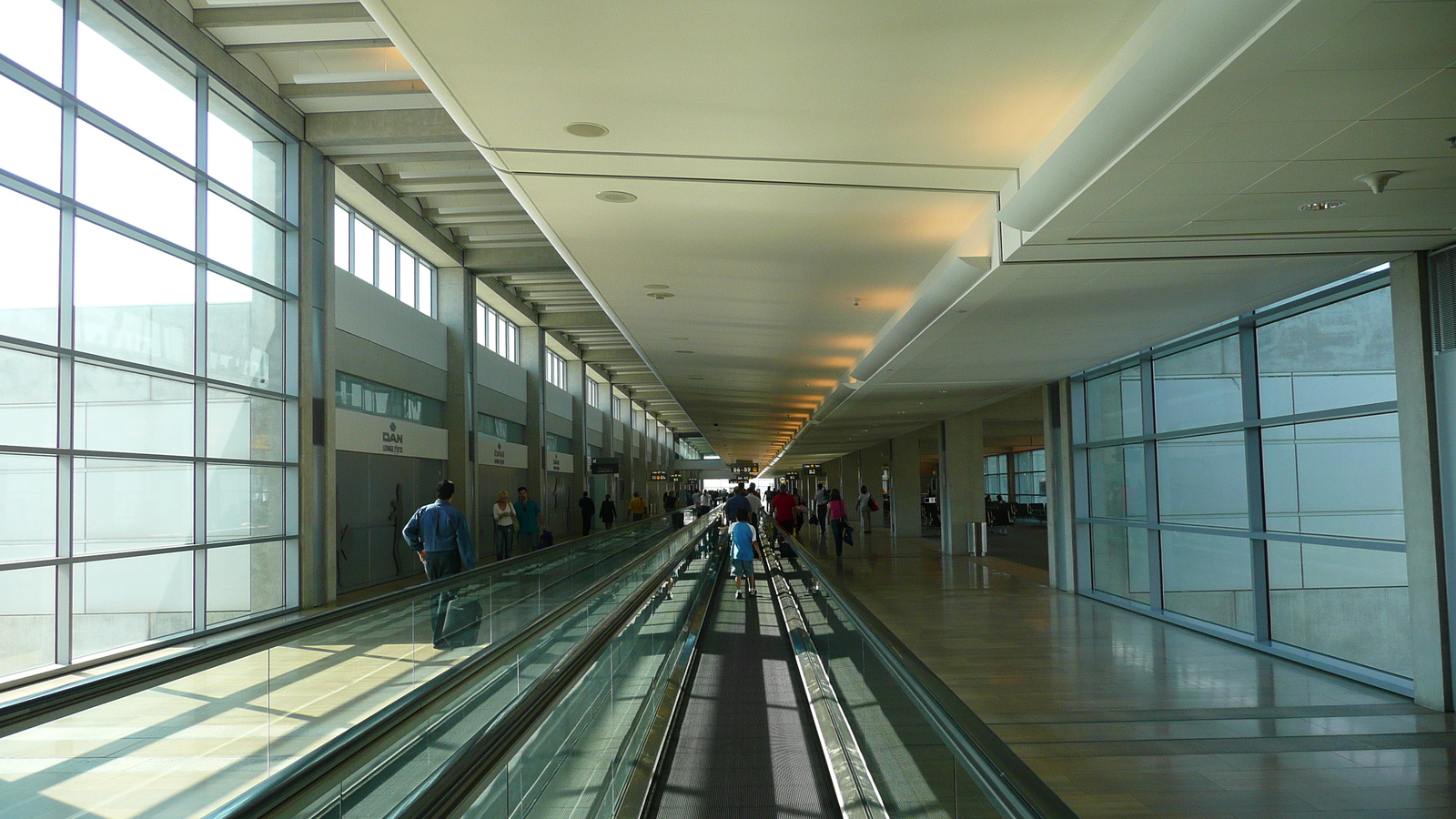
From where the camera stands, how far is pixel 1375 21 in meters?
2.97

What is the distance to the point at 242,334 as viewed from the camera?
12406mm

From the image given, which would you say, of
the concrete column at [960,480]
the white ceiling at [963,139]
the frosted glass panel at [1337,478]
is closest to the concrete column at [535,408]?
the concrete column at [960,480]

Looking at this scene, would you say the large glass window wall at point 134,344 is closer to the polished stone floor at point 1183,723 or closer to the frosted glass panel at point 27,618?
the frosted glass panel at point 27,618

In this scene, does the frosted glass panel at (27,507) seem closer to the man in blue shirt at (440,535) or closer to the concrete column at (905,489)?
the man in blue shirt at (440,535)

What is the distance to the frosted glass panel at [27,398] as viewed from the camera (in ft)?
27.6

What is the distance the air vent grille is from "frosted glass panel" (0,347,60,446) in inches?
457

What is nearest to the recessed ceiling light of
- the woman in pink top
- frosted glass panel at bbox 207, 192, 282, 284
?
frosted glass panel at bbox 207, 192, 282, 284

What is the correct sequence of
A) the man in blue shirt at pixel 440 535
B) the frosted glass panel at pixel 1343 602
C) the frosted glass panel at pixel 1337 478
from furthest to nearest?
the man in blue shirt at pixel 440 535
the frosted glass panel at pixel 1337 478
the frosted glass panel at pixel 1343 602

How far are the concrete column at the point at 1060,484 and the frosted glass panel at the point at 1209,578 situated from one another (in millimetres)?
2726

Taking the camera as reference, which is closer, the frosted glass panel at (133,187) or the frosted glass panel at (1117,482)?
the frosted glass panel at (133,187)

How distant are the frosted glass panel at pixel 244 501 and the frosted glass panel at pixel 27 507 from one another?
2701mm

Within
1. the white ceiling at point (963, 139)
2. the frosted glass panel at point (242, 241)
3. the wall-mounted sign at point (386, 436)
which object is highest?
the frosted glass panel at point (242, 241)

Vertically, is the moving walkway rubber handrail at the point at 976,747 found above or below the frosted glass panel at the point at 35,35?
below

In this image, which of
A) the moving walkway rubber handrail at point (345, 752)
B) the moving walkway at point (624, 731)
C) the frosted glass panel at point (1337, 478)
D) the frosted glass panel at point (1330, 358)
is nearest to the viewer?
the moving walkway rubber handrail at point (345, 752)
